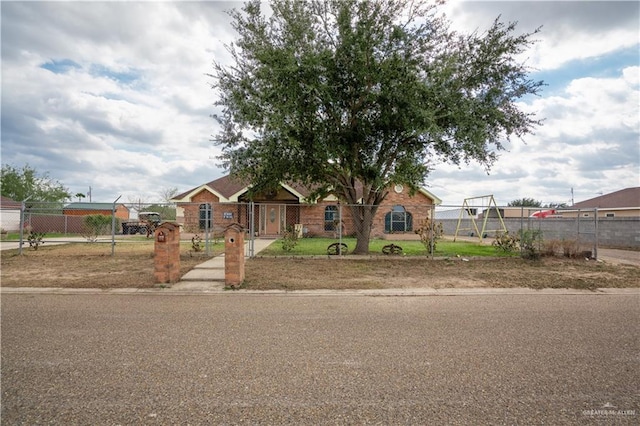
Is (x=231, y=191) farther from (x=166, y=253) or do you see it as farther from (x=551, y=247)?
(x=551, y=247)

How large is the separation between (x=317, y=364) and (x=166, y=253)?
19.3 ft

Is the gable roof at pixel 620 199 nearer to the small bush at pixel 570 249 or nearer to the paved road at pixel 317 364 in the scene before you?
the small bush at pixel 570 249

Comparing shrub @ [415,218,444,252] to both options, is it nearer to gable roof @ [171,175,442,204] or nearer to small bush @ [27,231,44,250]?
gable roof @ [171,175,442,204]

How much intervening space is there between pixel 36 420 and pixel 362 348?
9.99ft

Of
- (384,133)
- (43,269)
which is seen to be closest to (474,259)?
(384,133)

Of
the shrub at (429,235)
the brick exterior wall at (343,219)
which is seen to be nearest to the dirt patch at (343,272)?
the shrub at (429,235)

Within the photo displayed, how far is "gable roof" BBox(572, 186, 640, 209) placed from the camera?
28.1 m

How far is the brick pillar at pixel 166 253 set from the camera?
8.30 meters

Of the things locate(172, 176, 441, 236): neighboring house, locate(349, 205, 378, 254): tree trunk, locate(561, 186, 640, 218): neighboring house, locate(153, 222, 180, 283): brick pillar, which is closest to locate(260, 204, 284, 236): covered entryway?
locate(172, 176, 441, 236): neighboring house

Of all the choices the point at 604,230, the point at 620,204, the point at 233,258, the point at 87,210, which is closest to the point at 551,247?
the point at 604,230

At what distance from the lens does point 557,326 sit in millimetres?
5352

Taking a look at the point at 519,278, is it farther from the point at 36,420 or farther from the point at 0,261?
the point at 0,261

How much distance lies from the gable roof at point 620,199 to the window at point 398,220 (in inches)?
671

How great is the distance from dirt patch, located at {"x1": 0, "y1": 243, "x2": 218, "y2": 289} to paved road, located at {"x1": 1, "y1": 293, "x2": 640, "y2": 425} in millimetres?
2062
